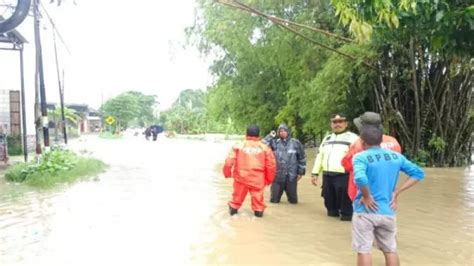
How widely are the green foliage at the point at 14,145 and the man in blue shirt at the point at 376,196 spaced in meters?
20.0

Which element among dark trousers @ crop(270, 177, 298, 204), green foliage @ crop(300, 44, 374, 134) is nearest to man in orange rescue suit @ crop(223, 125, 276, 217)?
dark trousers @ crop(270, 177, 298, 204)

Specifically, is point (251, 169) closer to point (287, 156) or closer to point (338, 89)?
point (287, 156)

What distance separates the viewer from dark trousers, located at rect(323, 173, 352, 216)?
306 inches

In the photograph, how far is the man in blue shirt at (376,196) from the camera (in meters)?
4.61

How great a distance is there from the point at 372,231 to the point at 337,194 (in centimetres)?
328

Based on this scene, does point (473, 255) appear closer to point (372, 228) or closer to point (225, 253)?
point (372, 228)

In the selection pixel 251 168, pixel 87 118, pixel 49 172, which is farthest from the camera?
pixel 87 118

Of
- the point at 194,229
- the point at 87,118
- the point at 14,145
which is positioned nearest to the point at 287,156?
the point at 194,229

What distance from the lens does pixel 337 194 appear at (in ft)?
26.1

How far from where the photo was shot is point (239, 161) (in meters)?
7.92

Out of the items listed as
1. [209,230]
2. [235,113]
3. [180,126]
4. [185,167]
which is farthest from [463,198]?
[180,126]

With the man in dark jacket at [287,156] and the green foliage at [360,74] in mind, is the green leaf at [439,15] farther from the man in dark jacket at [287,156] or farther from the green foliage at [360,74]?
the green foliage at [360,74]

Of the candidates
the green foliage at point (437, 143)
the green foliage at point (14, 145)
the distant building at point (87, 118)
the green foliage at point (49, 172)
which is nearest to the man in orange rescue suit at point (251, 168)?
the green foliage at point (49, 172)

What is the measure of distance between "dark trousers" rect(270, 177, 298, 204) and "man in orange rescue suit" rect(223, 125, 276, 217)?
1356 mm
